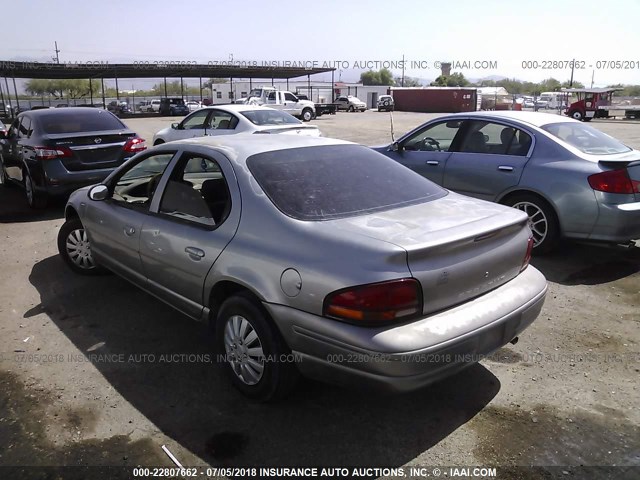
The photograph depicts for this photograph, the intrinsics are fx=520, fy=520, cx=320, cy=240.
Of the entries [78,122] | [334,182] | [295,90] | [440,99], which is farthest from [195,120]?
[295,90]

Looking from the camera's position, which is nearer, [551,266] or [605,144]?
[551,266]

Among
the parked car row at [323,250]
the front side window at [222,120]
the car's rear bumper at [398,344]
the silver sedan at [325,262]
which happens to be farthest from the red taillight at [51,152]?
the car's rear bumper at [398,344]

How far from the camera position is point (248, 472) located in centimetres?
262

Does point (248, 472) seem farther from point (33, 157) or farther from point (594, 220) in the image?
point (33, 157)

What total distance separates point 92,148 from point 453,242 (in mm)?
6744

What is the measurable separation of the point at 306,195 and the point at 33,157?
6352mm

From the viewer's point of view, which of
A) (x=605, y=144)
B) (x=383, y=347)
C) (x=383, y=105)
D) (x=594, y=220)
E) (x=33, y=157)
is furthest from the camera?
(x=383, y=105)

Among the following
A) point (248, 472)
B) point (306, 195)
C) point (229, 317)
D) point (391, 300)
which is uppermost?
point (306, 195)

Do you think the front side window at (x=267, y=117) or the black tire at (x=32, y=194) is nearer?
the black tire at (x=32, y=194)

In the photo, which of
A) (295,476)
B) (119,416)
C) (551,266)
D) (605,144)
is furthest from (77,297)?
(605,144)

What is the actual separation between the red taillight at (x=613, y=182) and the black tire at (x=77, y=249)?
5042 millimetres

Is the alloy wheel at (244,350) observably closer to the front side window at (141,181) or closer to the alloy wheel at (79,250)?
the front side window at (141,181)

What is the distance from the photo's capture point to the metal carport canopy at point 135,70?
38562 millimetres

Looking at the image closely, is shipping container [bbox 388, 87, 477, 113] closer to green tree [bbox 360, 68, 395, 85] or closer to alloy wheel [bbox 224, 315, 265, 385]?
alloy wheel [bbox 224, 315, 265, 385]
